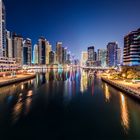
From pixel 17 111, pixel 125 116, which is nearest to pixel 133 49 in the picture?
pixel 125 116

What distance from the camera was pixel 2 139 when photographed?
25.1m

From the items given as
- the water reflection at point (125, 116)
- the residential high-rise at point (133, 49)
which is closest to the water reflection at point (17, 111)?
the water reflection at point (125, 116)

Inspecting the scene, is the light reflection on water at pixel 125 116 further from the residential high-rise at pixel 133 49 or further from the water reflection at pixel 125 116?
the residential high-rise at pixel 133 49

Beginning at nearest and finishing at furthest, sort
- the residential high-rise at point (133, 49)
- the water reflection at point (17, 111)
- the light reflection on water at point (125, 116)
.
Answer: the light reflection on water at point (125, 116) < the water reflection at point (17, 111) < the residential high-rise at point (133, 49)

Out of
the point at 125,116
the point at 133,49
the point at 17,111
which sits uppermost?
the point at 133,49

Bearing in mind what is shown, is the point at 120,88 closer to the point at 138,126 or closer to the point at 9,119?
the point at 138,126

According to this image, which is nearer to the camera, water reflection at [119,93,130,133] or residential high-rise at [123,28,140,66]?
water reflection at [119,93,130,133]

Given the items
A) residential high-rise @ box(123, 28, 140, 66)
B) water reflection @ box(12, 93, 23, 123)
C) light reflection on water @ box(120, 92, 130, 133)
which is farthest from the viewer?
residential high-rise @ box(123, 28, 140, 66)

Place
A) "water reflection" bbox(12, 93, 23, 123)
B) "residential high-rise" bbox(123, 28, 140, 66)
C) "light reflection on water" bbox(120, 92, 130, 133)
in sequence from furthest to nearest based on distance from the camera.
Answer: "residential high-rise" bbox(123, 28, 140, 66) → "water reflection" bbox(12, 93, 23, 123) → "light reflection on water" bbox(120, 92, 130, 133)

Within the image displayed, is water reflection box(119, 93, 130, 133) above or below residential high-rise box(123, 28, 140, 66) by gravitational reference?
below

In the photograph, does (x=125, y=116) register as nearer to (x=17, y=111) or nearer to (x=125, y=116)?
(x=125, y=116)

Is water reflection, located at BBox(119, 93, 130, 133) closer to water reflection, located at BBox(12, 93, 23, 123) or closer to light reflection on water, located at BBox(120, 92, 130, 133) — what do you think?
light reflection on water, located at BBox(120, 92, 130, 133)

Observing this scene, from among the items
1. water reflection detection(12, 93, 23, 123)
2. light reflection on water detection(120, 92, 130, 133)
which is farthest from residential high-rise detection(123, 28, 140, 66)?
water reflection detection(12, 93, 23, 123)

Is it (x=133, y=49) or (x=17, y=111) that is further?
(x=133, y=49)
